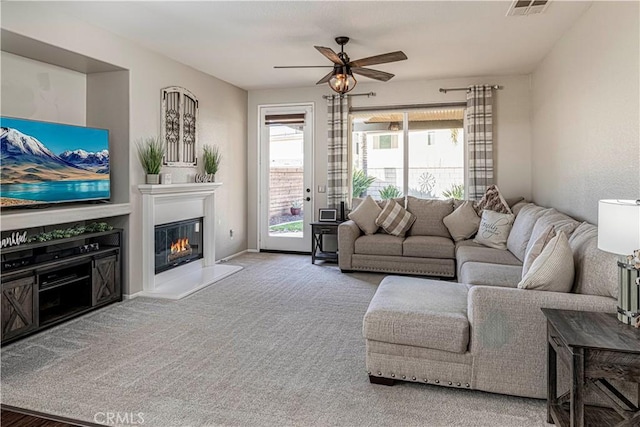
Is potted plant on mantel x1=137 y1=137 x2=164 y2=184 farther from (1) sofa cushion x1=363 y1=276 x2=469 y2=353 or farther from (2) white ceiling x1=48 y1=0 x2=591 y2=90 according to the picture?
(1) sofa cushion x1=363 y1=276 x2=469 y2=353

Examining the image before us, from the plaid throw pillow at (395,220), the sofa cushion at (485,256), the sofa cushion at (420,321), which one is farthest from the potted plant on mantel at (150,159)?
the sofa cushion at (485,256)

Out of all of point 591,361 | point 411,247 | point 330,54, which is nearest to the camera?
point 591,361

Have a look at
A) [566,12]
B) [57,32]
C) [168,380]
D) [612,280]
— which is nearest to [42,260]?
[168,380]

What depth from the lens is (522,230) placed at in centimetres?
415

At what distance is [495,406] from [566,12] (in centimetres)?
332

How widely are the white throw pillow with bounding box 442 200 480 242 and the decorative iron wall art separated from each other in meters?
3.50

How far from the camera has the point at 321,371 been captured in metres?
2.67

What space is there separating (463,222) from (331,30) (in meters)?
2.90

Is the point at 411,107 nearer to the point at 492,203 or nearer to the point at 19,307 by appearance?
the point at 492,203

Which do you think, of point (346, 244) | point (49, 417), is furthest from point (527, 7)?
point (49, 417)

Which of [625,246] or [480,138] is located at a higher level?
[480,138]

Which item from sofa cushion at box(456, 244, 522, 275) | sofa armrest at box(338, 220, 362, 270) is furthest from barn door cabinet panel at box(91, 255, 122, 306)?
sofa cushion at box(456, 244, 522, 275)

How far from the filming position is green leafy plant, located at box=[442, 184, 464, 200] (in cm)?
617

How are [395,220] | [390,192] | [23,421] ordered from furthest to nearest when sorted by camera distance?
1. [390,192]
2. [395,220]
3. [23,421]
